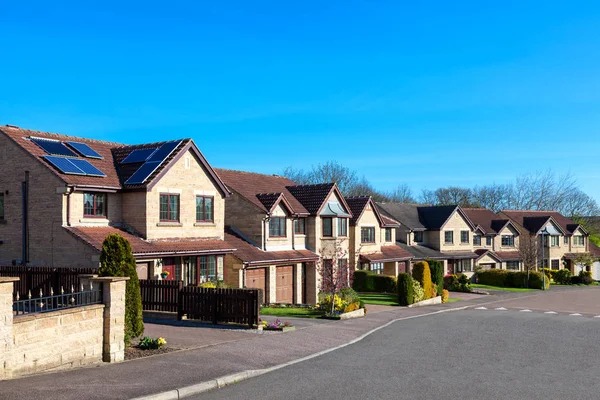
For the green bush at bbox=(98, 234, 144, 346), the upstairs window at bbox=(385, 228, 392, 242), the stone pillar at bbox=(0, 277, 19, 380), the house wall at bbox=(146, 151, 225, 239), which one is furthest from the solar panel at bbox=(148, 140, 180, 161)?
the upstairs window at bbox=(385, 228, 392, 242)

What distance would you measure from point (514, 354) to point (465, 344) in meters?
1.92

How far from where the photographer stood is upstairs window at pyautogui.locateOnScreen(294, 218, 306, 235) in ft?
120

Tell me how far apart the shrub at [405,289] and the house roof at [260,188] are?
7.43m

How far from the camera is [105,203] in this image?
25.8 metres

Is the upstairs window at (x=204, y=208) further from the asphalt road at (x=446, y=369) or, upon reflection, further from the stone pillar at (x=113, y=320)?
the stone pillar at (x=113, y=320)

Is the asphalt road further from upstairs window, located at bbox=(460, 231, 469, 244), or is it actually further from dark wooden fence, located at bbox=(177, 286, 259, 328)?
upstairs window, located at bbox=(460, 231, 469, 244)

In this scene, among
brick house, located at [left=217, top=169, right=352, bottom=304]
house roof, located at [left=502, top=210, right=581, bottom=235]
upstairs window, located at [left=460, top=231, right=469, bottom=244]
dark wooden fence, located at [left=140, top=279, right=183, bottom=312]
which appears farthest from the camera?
house roof, located at [left=502, top=210, right=581, bottom=235]

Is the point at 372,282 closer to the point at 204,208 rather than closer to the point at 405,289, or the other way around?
the point at 405,289

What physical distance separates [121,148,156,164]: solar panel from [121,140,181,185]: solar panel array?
150 mm

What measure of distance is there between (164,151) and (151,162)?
1063 mm

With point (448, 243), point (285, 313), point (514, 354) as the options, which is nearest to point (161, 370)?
point (514, 354)

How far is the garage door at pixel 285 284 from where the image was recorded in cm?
3431

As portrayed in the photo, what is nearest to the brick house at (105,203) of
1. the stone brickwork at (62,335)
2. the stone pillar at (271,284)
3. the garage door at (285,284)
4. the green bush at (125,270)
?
the stone pillar at (271,284)

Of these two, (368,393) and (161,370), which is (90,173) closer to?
(161,370)
